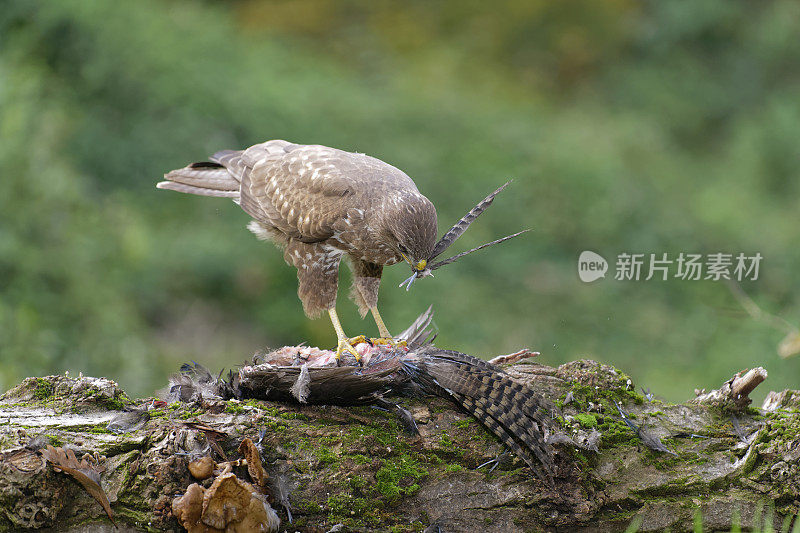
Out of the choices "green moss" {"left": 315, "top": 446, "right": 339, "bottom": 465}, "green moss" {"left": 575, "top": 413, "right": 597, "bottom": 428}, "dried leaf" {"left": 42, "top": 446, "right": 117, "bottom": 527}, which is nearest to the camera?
"dried leaf" {"left": 42, "top": 446, "right": 117, "bottom": 527}

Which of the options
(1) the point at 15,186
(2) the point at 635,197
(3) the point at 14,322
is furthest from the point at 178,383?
(2) the point at 635,197

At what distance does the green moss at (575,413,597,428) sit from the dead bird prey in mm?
133

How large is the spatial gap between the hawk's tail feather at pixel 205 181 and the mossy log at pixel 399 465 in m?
1.78

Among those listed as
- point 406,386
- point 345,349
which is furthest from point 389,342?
point 406,386

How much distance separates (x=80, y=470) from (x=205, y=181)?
239 cm

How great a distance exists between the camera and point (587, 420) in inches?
136

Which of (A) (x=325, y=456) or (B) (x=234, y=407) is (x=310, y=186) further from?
(A) (x=325, y=456)

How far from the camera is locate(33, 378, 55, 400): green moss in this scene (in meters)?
3.32

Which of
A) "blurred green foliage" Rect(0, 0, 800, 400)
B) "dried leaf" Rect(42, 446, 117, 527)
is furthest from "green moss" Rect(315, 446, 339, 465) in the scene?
"blurred green foliage" Rect(0, 0, 800, 400)

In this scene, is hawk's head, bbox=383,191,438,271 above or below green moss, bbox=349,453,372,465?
above

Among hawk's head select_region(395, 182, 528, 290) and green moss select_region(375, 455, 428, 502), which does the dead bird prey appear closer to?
green moss select_region(375, 455, 428, 502)

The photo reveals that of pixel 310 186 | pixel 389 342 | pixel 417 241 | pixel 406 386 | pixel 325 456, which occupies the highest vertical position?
pixel 310 186

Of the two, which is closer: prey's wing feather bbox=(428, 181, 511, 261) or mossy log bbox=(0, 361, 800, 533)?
mossy log bbox=(0, 361, 800, 533)

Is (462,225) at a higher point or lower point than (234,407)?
higher
